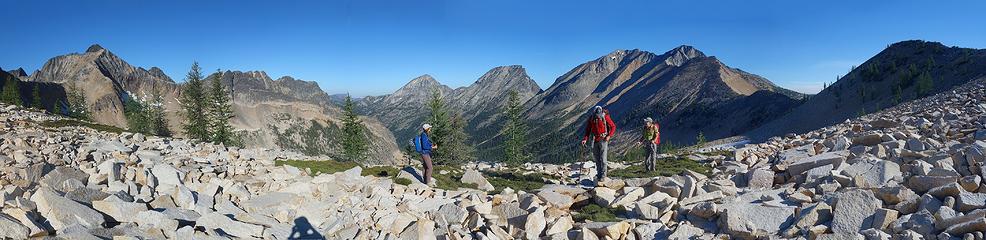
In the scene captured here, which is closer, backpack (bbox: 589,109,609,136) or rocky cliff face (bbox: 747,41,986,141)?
backpack (bbox: 589,109,609,136)

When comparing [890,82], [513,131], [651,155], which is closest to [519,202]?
[651,155]

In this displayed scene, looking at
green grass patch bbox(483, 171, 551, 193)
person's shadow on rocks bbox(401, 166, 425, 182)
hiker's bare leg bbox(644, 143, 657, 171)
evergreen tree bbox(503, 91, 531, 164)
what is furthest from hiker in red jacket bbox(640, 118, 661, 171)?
evergreen tree bbox(503, 91, 531, 164)

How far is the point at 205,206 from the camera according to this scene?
40.5 feet

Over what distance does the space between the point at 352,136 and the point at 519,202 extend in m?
45.4

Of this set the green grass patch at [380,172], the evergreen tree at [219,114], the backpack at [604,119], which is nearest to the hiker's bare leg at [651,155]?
the backpack at [604,119]

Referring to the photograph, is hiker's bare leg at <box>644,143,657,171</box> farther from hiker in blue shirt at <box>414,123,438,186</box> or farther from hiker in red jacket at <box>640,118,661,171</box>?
hiker in blue shirt at <box>414,123,438,186</box>

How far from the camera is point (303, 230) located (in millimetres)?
12172

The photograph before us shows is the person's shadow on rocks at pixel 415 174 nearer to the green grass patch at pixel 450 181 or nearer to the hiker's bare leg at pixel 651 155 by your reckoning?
the green grass patch at pixel 450 181

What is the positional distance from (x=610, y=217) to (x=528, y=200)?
7.51 ft

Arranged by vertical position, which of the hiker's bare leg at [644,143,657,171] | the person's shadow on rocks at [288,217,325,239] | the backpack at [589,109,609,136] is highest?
the backpack at [589,109,609,136]

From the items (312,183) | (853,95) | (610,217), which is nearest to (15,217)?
(312,183)

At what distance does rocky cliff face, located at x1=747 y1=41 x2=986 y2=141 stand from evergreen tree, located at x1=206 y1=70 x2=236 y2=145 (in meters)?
64.0

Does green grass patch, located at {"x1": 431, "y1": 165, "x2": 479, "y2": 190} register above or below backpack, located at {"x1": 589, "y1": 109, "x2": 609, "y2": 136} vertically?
below

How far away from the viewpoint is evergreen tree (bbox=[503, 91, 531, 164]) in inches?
2114
